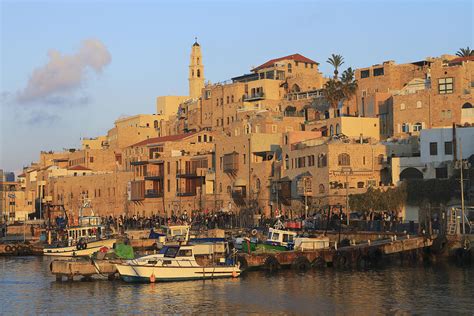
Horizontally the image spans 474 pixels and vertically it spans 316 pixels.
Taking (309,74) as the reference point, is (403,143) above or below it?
below

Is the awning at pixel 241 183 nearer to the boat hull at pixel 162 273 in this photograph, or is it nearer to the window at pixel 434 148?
the window at pixel 434 148

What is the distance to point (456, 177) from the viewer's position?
72688 mm

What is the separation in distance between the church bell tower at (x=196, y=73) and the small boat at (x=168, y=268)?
102m

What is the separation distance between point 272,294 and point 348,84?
6366 cm

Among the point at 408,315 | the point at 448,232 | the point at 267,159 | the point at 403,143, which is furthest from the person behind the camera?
the point at 267,159

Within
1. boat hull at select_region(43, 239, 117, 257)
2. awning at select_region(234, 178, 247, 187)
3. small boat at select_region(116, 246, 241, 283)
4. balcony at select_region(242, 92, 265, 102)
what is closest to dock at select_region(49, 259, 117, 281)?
small boat at select_region(116, 246, 241, 283)

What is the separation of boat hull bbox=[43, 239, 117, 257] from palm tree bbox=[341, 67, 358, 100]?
1803 inches

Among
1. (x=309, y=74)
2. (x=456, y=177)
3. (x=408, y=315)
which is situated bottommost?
(x=408, y=315)

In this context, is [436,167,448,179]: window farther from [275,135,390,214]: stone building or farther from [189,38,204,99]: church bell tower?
[189,38,204,99]: church bell tower

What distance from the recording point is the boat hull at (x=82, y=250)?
66688 mm

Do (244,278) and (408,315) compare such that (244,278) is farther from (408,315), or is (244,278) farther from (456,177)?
(456,177)

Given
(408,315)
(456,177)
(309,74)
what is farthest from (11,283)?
(309,74)

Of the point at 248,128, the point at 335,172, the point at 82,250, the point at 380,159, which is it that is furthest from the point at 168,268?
the point at 248,128

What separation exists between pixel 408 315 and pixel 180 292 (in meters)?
13.5
